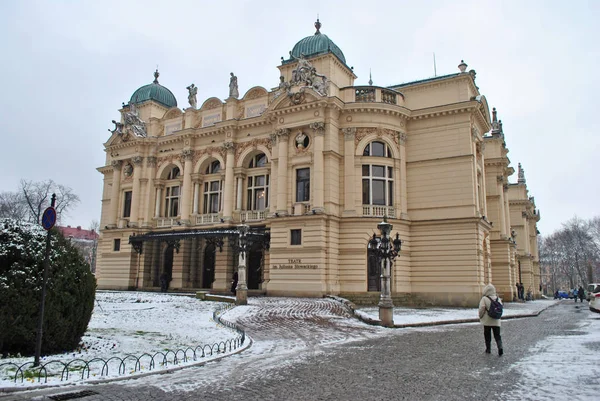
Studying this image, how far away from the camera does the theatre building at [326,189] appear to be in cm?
3195

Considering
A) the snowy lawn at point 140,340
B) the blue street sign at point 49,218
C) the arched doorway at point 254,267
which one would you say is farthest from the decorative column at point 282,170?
the blue street sign at point 49,218

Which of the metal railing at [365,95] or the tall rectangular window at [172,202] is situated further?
the tall rectangular window at [172,202]

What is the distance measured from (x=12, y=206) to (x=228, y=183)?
40.9 meters

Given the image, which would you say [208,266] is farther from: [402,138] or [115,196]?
[402,138]

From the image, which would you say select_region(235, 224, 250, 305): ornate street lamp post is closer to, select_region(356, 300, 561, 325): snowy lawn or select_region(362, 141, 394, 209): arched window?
select_region(356, 300, 561, 325): snowy lawn

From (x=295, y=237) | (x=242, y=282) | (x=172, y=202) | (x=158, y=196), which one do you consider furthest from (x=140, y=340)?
(x=158, y=196)

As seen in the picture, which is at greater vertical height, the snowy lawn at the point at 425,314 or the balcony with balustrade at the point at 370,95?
the balcony with balustrade at the point at 370,95

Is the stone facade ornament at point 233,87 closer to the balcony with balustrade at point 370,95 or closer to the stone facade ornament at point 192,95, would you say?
the stone facade ornament at point 192,95

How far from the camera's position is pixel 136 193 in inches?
1674

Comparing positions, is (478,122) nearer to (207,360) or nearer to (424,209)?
(424,209)

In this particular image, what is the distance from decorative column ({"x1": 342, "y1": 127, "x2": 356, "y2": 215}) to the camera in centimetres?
3278

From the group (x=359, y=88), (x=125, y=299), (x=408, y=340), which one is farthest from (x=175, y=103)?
(x=408, y=340)

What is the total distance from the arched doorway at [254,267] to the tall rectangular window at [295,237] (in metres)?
4.93

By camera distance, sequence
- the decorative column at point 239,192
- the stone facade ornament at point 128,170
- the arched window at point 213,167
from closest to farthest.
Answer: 1. the decorative column at point 239,192
2. the arched window at point 213,167
3. the stone facade ornament at point 128,170
